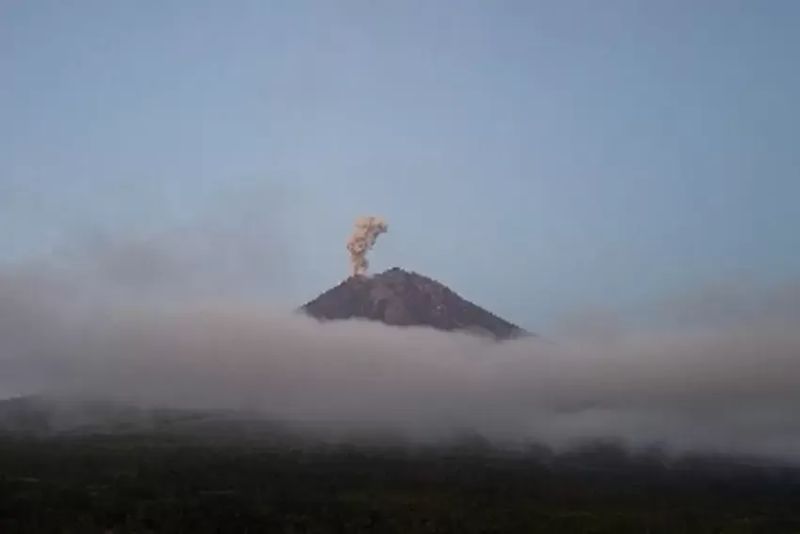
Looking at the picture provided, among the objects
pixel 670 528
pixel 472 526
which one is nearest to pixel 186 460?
pixel 472 526

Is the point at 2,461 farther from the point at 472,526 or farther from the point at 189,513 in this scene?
the point at 472,526

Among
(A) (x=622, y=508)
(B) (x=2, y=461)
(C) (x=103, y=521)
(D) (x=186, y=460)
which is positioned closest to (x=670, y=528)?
(A) (x=622, y=508)

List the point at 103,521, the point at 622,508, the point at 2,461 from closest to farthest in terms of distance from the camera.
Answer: the point at 103,521 < the point at 622,508 < the point at 2,461

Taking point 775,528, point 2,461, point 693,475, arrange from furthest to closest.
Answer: point 693,475 → point 2,461 → point 775,528

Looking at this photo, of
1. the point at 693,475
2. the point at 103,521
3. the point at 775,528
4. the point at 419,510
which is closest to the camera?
the point at 103,521

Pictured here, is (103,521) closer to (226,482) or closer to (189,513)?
(189,513)

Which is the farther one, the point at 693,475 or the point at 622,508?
the point at 693,475
